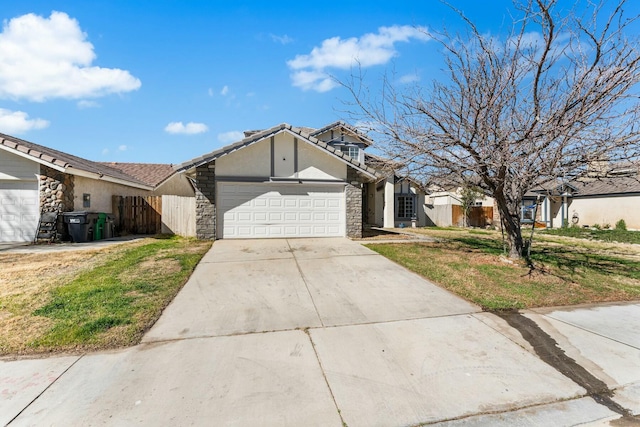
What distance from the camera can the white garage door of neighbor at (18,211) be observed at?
36.0 ft

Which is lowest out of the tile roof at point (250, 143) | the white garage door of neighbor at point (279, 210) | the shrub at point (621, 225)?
the shrub at point (621, 225)

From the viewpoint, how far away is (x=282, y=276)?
21.3 ft

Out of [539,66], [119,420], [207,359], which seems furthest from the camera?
[539,66]

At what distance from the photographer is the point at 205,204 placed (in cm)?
1099

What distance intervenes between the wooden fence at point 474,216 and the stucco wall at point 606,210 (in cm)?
576

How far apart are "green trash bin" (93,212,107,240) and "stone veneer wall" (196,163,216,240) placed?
4762mm

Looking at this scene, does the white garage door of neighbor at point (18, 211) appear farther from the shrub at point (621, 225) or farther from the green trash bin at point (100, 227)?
the shrub at point (621, 225)

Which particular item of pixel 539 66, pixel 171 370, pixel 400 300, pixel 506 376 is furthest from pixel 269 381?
pixel 539 66

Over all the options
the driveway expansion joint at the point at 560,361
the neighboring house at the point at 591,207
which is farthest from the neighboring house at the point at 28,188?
the neighboring house at the point at 591,207

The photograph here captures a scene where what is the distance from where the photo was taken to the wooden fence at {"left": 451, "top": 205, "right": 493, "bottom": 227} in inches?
865

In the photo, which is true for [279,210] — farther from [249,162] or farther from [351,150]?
[351,150]

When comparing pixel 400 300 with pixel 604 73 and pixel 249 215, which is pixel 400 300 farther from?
pixel 249 215

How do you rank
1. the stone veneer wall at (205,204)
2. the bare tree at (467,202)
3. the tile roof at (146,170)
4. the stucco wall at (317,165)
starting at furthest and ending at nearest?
1. the tile roof at (146,170)
2. the bare tree at (467,202)
3. the stucco wall at (317,165)
4. the stone veneer wall at (205,204)

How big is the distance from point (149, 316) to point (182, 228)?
380 inches
